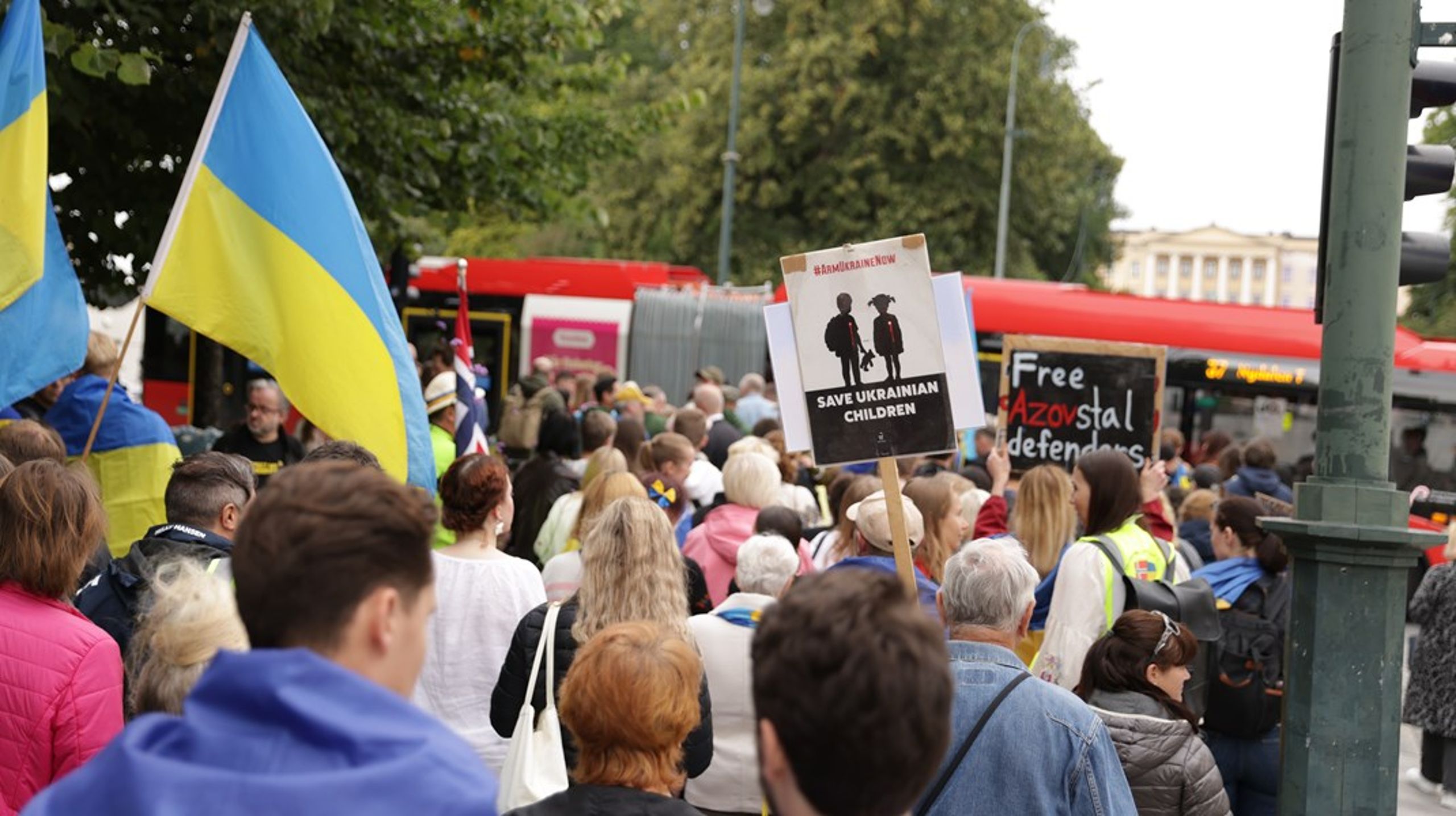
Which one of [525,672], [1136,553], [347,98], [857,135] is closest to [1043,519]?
[1136,553]

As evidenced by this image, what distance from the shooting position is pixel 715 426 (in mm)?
12281

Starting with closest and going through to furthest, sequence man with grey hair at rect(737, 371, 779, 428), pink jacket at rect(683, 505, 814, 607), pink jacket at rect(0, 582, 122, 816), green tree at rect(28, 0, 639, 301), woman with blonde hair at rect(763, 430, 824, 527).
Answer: pink jacket at rect(0, 582, 122, 816) < pink jacket at rect(683, 505, 814, 607) < woman with blonde hair at rect(763, 430, 824, 527) < green tree at rect(28, 0, 639, 301) < man with grey hair at rect(737, 371, 779, 428)

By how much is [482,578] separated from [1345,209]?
9.27ft

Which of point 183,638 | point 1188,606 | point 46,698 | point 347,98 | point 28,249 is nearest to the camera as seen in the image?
point 183,638

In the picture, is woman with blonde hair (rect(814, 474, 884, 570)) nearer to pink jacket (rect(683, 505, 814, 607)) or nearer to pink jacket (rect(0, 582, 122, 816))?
pink jacket (rect(683, 505, 814, 607))

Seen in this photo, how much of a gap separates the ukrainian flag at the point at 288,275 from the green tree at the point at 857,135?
29.2 m

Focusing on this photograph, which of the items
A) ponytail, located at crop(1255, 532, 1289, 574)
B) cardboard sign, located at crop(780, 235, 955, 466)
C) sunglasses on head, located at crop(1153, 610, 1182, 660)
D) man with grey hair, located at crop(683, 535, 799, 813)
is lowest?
man with grey hair, located at crop(683, 535, 799, 813)

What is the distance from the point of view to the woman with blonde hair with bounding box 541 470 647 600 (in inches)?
241

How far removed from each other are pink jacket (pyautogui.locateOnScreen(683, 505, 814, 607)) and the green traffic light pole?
8.70 feet

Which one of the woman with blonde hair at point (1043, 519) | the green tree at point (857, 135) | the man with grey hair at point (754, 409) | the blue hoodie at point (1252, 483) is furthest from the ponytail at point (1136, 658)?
the green tree at point (857, 135)

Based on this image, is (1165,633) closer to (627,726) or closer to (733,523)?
(627,726)

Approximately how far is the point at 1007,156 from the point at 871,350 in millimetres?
28690

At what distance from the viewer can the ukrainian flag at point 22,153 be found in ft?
20.0

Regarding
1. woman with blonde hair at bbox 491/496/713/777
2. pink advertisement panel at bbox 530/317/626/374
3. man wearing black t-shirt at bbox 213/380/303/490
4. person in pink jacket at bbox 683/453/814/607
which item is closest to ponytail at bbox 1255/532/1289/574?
person in pink jacket at bbox 683/453/814/607
